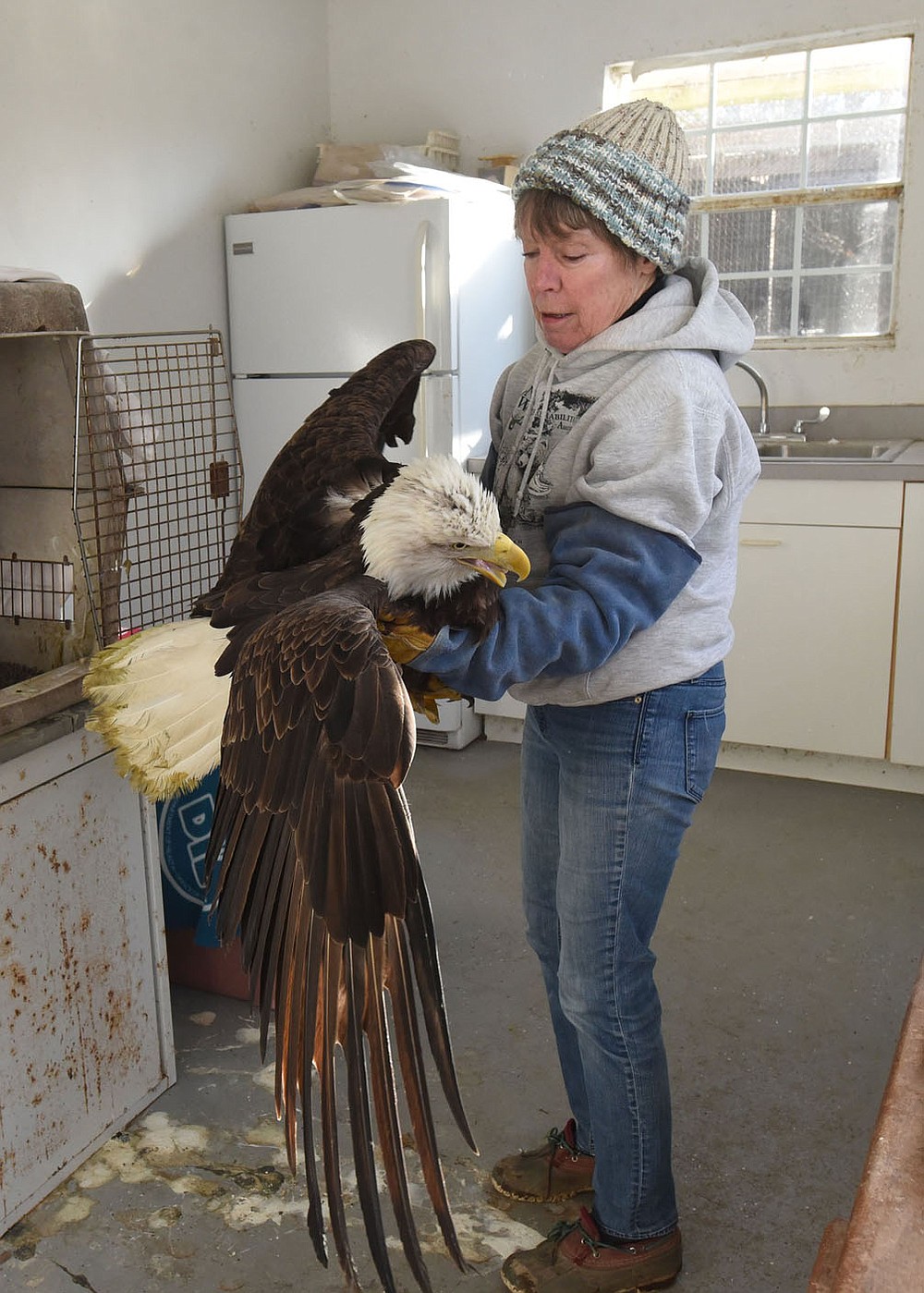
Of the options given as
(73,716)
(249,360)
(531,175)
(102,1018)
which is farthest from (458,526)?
(249,360)

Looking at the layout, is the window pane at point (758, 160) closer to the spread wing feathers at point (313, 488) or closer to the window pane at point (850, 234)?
the window pane at point (850, 234)

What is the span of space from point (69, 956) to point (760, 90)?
367 cm

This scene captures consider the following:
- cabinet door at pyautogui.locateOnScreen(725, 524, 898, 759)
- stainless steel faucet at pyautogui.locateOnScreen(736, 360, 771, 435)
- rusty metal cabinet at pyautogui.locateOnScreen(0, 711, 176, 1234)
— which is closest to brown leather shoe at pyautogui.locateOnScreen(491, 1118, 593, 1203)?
rusty metal cabinet at pyautogui.locateOnScreen(0, 711, 176, 1234)

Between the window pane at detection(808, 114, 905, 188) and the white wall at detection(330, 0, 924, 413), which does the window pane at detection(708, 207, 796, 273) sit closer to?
the window pane at detection(808, 114, 905, 188)

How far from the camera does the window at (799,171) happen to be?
3857 mm

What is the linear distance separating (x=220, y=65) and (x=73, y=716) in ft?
9.52

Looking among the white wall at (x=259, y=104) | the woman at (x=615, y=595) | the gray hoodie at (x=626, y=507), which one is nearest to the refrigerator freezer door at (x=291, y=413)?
the white wall at (x=259, y=104)

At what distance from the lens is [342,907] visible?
1.15 m

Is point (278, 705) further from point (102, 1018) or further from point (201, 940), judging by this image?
point (201, 940)

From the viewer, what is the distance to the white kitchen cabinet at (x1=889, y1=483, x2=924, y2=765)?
131 inches

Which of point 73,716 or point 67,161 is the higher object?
point 67,161

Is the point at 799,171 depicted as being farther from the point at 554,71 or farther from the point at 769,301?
the point at 554,71

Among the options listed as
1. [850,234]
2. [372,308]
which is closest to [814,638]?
[850,234]

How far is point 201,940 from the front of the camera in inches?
95.3
